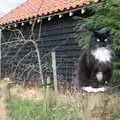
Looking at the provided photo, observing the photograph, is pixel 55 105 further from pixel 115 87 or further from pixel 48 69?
pixel 48 69

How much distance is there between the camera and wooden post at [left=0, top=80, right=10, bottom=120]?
4102mm

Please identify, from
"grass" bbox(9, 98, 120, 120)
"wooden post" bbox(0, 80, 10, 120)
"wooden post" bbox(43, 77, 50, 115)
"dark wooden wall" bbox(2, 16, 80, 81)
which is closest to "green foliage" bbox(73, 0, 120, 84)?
"grass" bbox(9, 98, 120, 120)

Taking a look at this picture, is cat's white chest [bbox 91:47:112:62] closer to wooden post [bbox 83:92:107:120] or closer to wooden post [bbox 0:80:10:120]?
wooden post [bbox 83:92:107:120]

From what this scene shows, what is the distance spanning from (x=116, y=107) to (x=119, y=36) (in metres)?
1.52

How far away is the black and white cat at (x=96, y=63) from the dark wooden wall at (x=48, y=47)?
6.48 m

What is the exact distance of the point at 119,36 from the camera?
30.4 feet

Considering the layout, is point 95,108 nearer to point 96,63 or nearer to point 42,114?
point 96,63

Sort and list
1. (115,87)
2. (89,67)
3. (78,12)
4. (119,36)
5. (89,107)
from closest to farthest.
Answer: (89,107)
(89,67)
(119,36)
(115,87)
(78,12)

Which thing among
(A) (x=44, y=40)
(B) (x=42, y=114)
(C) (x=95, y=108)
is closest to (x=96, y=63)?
(C) (x=95, y=108)

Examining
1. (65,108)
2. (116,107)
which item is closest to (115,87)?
(116,107)

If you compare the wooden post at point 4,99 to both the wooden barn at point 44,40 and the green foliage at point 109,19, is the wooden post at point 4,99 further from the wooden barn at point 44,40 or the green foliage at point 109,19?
the wooden barn at point 44,40

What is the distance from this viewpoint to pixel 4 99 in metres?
4.15

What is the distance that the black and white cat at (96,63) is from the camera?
5.93 meters

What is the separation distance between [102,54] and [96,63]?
0.17m
